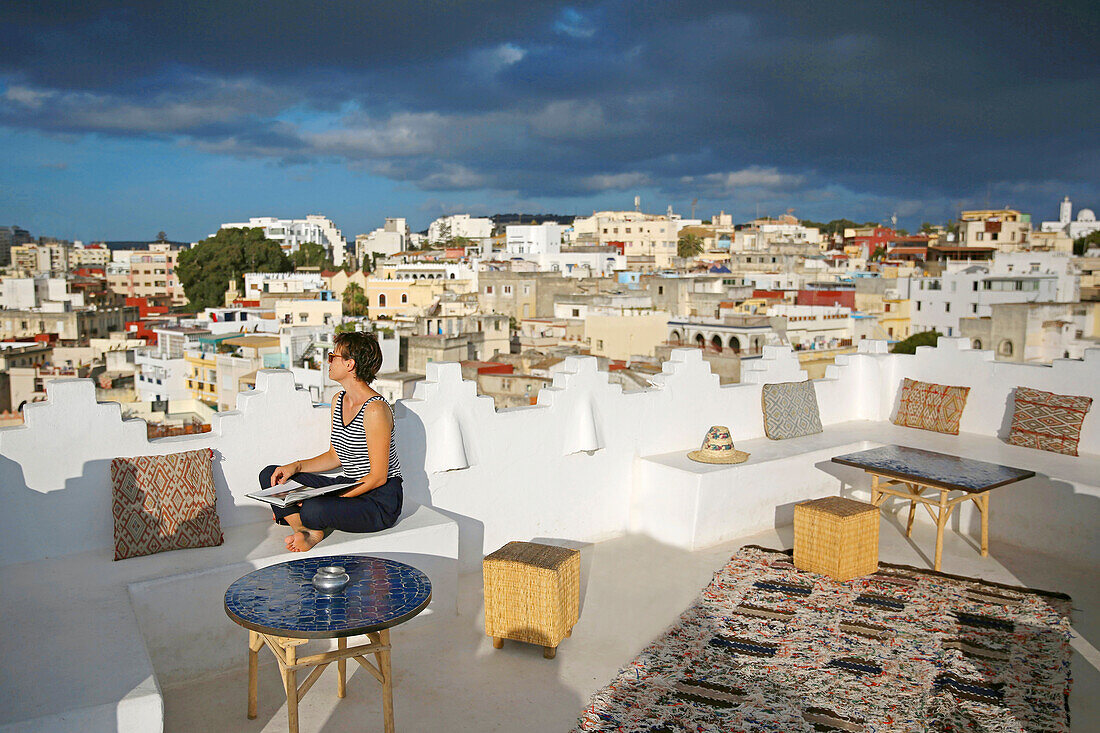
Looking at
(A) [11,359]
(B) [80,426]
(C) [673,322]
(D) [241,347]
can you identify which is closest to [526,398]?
(D) [241,347]

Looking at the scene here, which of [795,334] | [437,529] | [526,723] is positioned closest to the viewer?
[526,723]

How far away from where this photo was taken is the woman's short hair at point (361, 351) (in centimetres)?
387

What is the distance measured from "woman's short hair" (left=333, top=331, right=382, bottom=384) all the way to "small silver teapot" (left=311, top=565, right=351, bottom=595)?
1.07m

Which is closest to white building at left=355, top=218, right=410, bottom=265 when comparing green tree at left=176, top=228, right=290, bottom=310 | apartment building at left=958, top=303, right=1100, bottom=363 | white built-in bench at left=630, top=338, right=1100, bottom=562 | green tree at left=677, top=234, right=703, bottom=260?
green tree at left=176, top=228, right=290, bottom=310

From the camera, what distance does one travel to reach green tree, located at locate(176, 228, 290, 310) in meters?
60.1

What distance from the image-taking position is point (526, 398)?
21531mm

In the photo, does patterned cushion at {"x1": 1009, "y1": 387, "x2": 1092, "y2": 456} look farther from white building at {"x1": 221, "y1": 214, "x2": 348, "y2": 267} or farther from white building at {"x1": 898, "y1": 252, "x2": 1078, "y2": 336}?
white building at {"x1": 221, "y1": 214, "x2": 348, "y2": 267}

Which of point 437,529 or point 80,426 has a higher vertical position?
point 80,426

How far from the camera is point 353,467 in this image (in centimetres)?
389

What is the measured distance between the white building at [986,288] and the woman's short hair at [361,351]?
33.3m

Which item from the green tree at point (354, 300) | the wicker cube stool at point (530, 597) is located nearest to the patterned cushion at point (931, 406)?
the wicker cube stool at point (530, 597)

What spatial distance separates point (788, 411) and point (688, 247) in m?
71.4

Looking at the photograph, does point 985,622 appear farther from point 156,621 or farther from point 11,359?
point 11,359

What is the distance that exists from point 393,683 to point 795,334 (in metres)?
32.2
